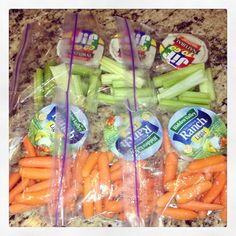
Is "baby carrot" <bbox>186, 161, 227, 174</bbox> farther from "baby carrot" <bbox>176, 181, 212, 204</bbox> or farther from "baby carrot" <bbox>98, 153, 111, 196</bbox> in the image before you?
"baby carrot" <bbox>98, 153, 111, 196</bbox>

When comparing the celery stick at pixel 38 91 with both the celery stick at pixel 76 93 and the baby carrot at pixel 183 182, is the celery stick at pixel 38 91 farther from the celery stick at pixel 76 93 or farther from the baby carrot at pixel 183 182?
the baby carrot at pixel 183 182

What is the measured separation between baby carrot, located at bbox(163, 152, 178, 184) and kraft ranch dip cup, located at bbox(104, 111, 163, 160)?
38 mm

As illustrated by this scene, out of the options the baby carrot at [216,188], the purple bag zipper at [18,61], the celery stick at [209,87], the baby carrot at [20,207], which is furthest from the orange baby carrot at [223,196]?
the purple bag zipper at [18,61]

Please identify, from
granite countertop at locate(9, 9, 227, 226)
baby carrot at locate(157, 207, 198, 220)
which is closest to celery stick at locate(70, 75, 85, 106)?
granite countertop at locate(9, 9, 227, 226)

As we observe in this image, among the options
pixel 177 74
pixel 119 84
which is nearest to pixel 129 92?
pixel 119 84

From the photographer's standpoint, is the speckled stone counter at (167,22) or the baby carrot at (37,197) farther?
the speckled stone counter at (167,22)

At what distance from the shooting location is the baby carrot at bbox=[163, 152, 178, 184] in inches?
47.5

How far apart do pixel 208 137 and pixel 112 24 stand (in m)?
0.39

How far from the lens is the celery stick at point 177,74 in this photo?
127 centimetres

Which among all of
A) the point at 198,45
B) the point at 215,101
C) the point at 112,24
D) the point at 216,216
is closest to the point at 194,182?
the point at 216,216

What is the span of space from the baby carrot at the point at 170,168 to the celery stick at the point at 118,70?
19 centimetres

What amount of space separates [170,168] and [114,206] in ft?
0.53

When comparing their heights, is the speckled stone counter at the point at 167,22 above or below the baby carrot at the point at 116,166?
above

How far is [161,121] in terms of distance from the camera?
1240 millimetres
